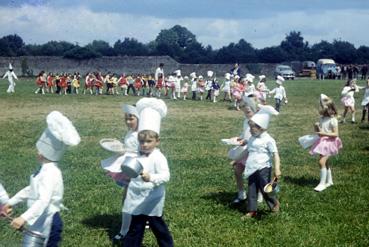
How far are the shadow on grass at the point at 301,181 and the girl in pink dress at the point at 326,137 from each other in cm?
43

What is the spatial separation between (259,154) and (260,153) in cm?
2

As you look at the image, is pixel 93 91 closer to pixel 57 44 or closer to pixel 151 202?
pixel 151 202

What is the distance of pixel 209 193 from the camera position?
9.46 m

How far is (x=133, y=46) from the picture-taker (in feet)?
334

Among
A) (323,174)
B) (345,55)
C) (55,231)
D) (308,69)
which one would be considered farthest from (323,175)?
(345,55)

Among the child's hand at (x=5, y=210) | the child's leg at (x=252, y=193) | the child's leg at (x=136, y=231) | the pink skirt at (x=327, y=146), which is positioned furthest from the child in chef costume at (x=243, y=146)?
the child's hand at (x=5, y=210)

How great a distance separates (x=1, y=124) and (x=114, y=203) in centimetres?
1224

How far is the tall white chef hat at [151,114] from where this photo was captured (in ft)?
18.4

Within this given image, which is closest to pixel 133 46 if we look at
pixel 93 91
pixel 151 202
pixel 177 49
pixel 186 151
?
pixel 177 49

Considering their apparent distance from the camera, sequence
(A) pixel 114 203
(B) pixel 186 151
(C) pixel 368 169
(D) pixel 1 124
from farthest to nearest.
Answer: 1. (D) pixel 1 124
2. (B) pixel 186 151
3. (C) pixel 368 169
4. (A) pixel 114 203

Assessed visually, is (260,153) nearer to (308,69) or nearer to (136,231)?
(136,231)

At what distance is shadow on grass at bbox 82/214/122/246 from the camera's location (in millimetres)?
7336

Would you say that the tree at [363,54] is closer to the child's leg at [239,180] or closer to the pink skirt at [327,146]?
the pink skirt at [327,146]

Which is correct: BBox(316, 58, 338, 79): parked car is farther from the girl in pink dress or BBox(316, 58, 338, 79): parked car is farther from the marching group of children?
the marching group of children
